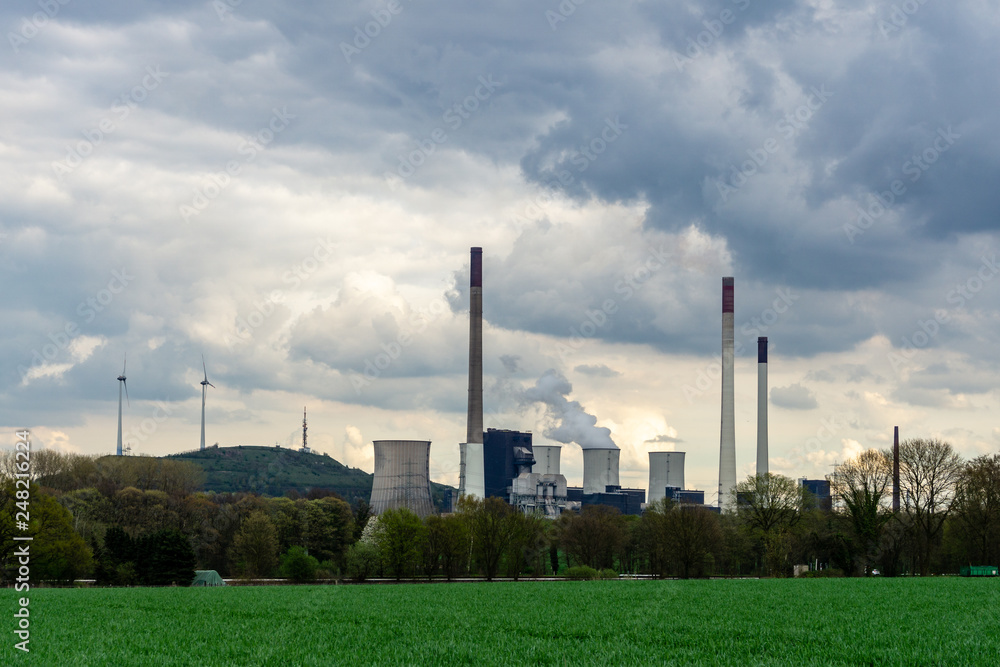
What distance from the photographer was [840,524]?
7181 cm

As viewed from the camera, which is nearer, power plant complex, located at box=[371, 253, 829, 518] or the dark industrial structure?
power plant complex, located at box=[371, 253, 829, 518]

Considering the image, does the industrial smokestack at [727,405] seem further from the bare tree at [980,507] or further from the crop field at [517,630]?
the crop field at [517,630]

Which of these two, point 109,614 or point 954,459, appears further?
point 954,459

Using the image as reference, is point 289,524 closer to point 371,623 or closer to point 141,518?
point 141,518

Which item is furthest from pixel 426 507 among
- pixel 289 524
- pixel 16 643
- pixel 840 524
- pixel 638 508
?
pixel 16 643

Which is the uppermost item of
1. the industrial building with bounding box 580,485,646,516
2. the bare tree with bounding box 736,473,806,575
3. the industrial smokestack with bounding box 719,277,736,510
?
the industrial smokestack with bounding box 719,277,736,510

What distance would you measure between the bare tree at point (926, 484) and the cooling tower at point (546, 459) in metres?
77.6

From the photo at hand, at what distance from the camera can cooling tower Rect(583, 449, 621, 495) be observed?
13675 cm

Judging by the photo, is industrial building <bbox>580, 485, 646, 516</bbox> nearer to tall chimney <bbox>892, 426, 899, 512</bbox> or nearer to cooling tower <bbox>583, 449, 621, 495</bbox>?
cooling tower <bbox>583, 449, 621, 495</bbox>

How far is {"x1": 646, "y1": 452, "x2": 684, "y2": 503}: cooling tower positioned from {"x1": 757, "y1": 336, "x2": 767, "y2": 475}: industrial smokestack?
14169mm

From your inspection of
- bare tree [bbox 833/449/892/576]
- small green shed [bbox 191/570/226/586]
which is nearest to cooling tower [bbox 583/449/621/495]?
bare tree [bbox 833/449/892/576]

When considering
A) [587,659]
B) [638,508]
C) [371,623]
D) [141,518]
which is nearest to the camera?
[587,659]

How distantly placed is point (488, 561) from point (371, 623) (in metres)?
53.1

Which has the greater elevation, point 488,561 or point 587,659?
point 587,659
